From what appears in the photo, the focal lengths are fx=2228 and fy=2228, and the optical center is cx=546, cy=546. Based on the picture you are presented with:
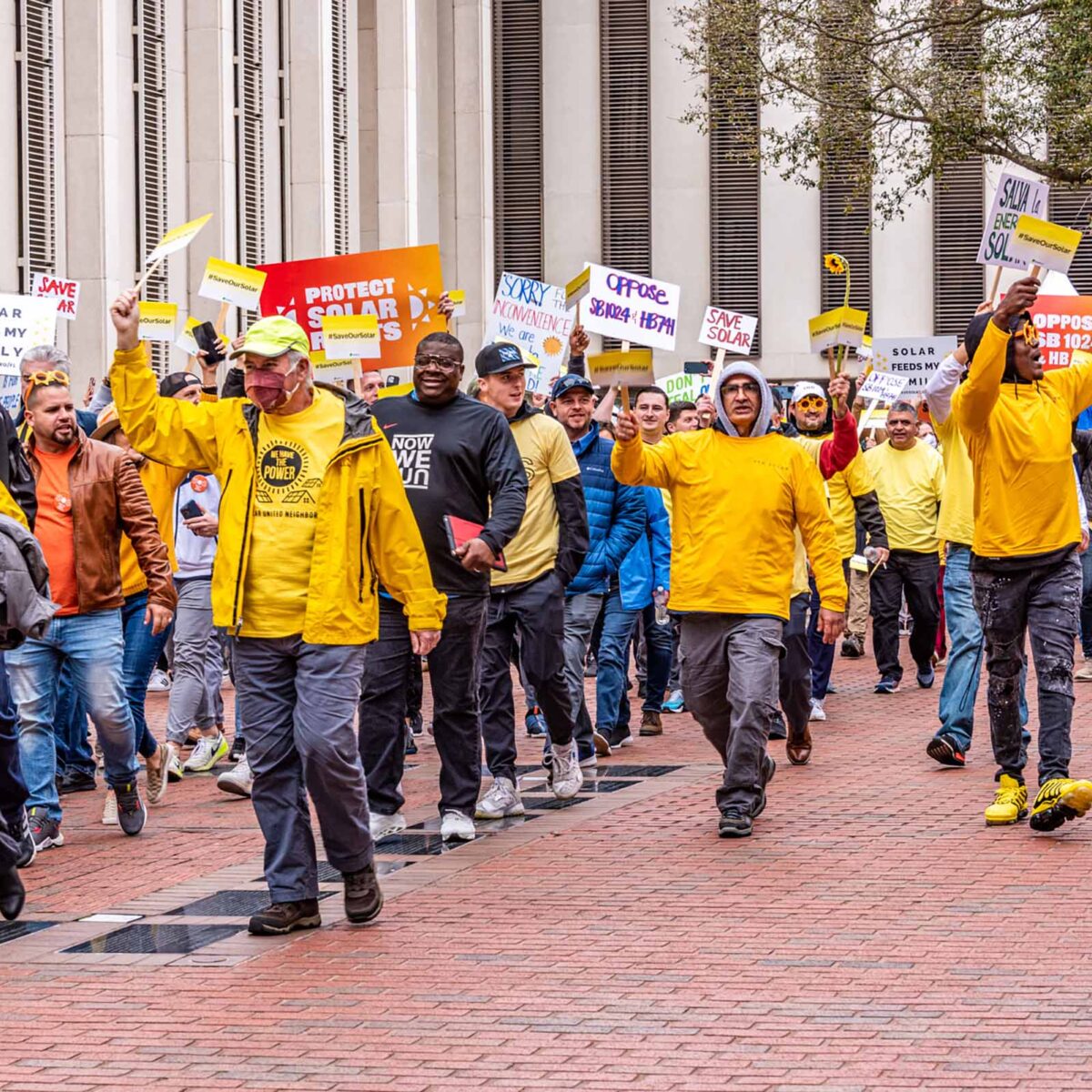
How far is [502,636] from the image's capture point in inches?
407

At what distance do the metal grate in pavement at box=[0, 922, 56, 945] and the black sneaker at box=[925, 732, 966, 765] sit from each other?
5.12m

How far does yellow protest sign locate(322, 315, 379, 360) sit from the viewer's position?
1359 cm

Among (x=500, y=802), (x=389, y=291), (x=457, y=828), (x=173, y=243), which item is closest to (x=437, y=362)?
(x=173, y=243)

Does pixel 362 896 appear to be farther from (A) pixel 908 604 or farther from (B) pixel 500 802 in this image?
(A) pixel 908 604

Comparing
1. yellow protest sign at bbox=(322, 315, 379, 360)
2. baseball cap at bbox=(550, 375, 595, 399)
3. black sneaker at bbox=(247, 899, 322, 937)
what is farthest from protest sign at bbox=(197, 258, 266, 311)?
black sneaker at bbox=(247, 899, 322, 937)

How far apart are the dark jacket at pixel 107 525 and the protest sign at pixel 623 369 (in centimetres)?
224

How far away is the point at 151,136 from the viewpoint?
83.6 feet

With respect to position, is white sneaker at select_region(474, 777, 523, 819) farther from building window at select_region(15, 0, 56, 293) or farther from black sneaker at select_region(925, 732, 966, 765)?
building window at select_region(15, 0, 56, 293)

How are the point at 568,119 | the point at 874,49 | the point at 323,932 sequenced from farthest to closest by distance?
the point at 568,119 → the point at 874,49 → the point at 323,932

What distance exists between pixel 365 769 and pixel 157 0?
17917mm

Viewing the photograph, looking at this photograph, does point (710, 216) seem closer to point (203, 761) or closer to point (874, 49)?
point (874, 49)

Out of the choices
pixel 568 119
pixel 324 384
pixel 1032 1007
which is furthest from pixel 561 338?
pixel 568 119

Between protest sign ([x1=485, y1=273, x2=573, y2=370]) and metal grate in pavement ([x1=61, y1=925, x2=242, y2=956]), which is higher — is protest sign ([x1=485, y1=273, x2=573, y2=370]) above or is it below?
Result: above

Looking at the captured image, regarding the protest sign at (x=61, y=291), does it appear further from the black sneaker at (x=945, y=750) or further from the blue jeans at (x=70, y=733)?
the black sneaker at (x=945, y=750)
